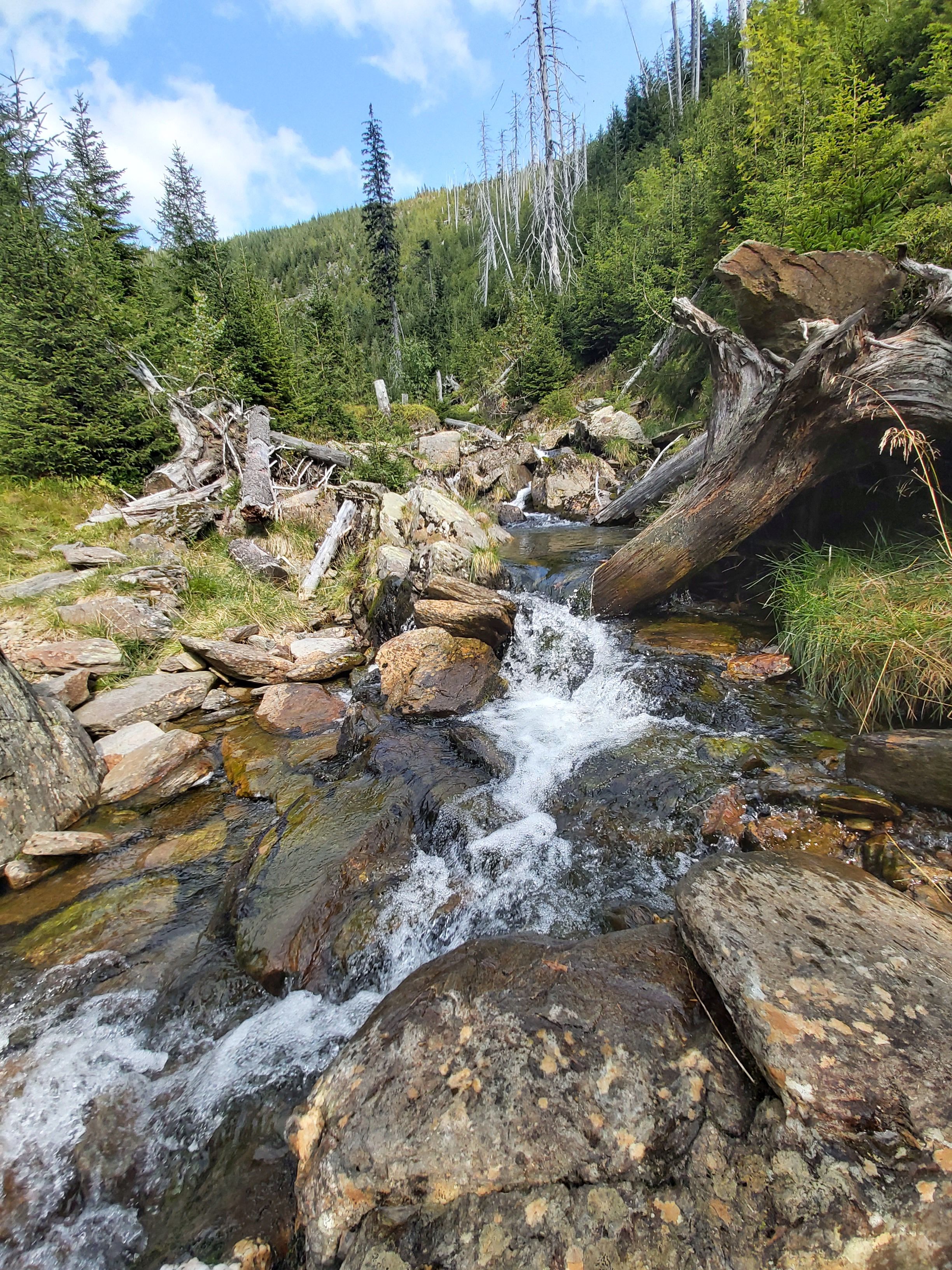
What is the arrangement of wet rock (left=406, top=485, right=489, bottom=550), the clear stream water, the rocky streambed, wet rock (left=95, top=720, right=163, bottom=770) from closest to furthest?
the rocky streambed < the clear stream water < wet rock (left=95, top=720, right=163, bottom=770) < wet rock (left=406, top=485, right=489, bottom=550)

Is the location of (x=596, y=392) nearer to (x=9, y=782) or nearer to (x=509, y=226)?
(x=9, y=782)

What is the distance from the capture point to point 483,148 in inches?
1371

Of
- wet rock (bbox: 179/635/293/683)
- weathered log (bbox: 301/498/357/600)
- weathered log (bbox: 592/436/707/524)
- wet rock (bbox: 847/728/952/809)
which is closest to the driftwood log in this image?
weathered log (bbox: 592/436/707/524)

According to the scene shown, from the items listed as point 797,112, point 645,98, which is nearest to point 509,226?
point 645,98

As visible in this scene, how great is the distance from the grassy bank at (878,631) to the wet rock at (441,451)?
12757mm

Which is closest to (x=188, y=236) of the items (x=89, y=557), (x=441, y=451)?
(x=441, y=451)

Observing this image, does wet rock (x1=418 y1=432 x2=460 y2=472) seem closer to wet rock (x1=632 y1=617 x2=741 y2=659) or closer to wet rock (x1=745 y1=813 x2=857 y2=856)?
wet rock (x1=632 y1=617 x2=741 y2=659)

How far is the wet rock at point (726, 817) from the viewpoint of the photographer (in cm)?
313

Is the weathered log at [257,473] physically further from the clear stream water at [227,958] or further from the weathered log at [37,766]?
the clear stream water at [227,958]

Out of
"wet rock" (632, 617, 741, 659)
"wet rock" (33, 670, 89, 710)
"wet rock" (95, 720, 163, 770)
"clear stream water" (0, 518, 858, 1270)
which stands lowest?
"clear stream water" (0, 518, 858, 1270)

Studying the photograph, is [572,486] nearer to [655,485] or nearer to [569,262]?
[655,485]

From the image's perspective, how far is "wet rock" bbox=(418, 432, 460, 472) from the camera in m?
16.5

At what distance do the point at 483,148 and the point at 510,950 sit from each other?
157 ft

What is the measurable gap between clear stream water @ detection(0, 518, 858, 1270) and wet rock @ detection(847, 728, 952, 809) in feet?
2.09
